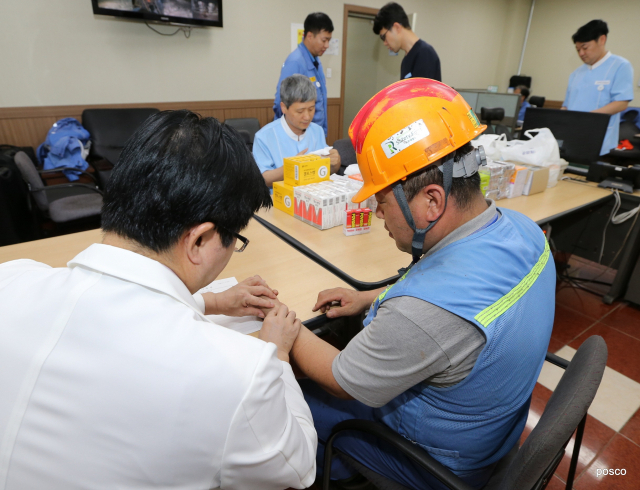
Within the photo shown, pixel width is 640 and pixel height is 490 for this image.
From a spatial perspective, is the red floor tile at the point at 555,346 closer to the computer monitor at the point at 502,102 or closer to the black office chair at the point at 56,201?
the black office chair at the point at 56,201

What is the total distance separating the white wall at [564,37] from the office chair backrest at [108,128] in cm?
740

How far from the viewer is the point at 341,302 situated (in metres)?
1.21

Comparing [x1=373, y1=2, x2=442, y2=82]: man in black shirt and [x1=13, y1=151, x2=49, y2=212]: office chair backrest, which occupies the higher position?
[x1=373, y1=2, x2=442, y2=82]: man in black shirt

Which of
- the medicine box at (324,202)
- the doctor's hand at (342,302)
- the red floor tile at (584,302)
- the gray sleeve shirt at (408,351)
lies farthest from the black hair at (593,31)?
the gray sleeve shirt at (408,351)

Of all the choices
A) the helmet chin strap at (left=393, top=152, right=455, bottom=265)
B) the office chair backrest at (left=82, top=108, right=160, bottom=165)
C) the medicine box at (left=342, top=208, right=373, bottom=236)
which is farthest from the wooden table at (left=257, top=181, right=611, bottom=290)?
the office chair backrest at (left=82, top=108, right=160, bottom=165)

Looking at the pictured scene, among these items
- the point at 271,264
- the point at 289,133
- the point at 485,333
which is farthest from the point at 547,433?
the point at 289,133

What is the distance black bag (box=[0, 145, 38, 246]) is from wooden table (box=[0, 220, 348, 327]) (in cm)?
158

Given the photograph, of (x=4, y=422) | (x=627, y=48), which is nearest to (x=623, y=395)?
(x=4, y=422)

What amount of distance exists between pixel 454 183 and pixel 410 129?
0.16m

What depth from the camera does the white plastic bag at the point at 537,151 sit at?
238 centimetres

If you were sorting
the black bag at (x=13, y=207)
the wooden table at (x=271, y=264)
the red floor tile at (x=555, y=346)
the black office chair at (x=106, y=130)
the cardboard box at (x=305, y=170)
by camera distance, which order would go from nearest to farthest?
the wooden table at (x=271, y=264) → the cardboard box at (x=305, y=170) → the red floor tile at (x=555, y=346) → the black bag at (x=13, y=207) → the black office chair at (x=106, y=130)

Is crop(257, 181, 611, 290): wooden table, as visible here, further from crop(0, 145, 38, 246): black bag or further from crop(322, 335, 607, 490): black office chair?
crop(0, 145, 38, 246): black bag

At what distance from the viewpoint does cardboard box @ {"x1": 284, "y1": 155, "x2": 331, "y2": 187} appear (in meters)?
1.83

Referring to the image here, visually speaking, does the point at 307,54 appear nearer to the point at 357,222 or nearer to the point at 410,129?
the point at 357,222
